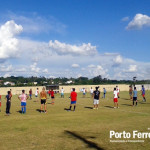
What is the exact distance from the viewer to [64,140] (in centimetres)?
901

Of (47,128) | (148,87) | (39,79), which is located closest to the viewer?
(47,128)

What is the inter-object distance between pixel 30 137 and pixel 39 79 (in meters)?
148

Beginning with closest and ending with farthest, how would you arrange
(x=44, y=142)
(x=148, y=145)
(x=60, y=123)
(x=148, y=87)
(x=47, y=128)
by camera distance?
(x=148, y=145) → (x=44, y=142) → (x=47, y=128) → (x=60, y=123) → (x=148, y=87)

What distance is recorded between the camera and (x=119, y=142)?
8.68 metres

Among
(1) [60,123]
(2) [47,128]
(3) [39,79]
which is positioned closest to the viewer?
(2) [47,128]

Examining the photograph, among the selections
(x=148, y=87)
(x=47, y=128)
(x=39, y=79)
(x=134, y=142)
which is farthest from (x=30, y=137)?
(x=39, y=79)

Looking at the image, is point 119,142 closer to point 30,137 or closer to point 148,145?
point 148,145

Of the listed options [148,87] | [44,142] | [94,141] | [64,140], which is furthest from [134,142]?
[148,87]

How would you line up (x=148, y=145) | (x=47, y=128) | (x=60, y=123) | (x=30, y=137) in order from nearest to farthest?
(x=148, y=145) → (x=30, y=137) → (x=47, y=128) → (x=60, y=123)

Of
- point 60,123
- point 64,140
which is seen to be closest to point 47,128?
point 60,123

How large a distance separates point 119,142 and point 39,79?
5876 inches

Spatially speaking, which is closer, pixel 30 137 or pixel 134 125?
pixel 30 137

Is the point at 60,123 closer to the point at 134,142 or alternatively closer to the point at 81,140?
the point at 81,140

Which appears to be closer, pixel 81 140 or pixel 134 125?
pixel 81 140
